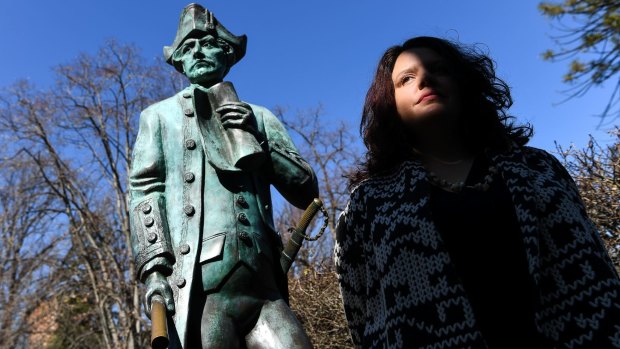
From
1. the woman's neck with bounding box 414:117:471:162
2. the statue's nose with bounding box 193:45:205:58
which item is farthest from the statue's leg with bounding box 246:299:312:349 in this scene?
the statue's nose with bounding box 193:45:205:58

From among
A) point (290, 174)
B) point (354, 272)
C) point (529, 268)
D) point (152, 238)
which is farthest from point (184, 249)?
point (529, 268)

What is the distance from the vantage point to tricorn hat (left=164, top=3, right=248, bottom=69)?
340 cm

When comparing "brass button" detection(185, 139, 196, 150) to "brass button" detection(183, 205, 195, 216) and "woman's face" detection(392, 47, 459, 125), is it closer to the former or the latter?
"brass button" detection(183, 205, 195, 216)

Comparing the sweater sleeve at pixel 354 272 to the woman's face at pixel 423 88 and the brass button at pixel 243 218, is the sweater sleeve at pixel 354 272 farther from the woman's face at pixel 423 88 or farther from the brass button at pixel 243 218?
the brass button at pixel 243 218

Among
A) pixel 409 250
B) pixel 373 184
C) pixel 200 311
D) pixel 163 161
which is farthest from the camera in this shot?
pixel 163 161

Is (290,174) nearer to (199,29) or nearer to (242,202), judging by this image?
(242,202)

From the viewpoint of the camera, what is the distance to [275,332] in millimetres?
2715

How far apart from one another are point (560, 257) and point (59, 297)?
1655cm

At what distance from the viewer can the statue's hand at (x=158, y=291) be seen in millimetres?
2633

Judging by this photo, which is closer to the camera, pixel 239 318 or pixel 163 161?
pixel 239 318

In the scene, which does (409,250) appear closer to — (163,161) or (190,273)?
(190,273)

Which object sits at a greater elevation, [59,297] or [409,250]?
[59,297]

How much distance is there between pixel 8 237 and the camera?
57.4ft

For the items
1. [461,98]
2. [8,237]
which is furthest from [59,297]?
[461,98]
